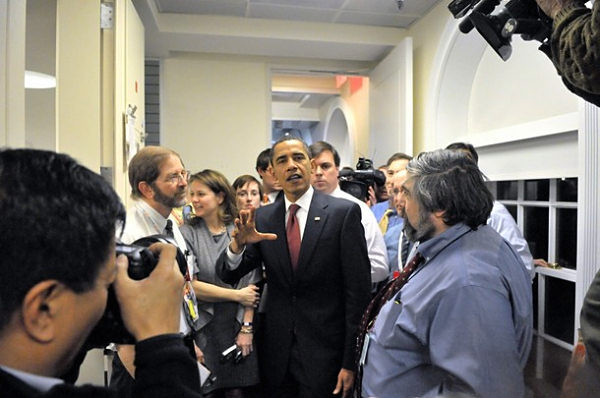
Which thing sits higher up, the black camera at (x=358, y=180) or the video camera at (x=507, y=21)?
the video camera at (x=507, y=21)

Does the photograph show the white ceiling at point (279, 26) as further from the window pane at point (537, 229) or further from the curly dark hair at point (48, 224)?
the curly dark hair at point (48, 224)

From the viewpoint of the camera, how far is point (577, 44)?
683 millimetres

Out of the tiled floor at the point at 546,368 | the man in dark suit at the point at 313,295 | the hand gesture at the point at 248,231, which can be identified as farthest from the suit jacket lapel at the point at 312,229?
the tiled floor at the point at 546,368

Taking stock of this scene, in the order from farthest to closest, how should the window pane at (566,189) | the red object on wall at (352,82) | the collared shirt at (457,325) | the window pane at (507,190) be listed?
the red object on wall at (352,82)
the window pane at (507,190)
the window pane at (566,189)
the collared shirt at (457,325)

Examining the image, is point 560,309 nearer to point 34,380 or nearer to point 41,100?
point 34,380

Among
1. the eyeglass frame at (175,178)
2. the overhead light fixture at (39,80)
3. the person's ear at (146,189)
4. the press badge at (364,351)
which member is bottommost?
the press badge at (364,351)

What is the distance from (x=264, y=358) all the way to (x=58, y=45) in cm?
158

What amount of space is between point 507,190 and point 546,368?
1088mm

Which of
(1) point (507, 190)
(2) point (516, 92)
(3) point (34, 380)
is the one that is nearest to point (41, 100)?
(3) point (34, 380)

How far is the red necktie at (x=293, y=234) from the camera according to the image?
156 centimetres

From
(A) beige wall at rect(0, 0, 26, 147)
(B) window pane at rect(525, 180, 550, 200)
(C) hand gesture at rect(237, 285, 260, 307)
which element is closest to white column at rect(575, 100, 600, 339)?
(B) window pane at rect(525, 180, 550, 200)

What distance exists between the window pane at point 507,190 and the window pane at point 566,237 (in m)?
0.40

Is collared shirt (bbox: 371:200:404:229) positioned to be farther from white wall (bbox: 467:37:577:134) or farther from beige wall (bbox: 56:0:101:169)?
beige wall (bbox: 56:0:101:169)

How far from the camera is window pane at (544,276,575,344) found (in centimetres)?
225
